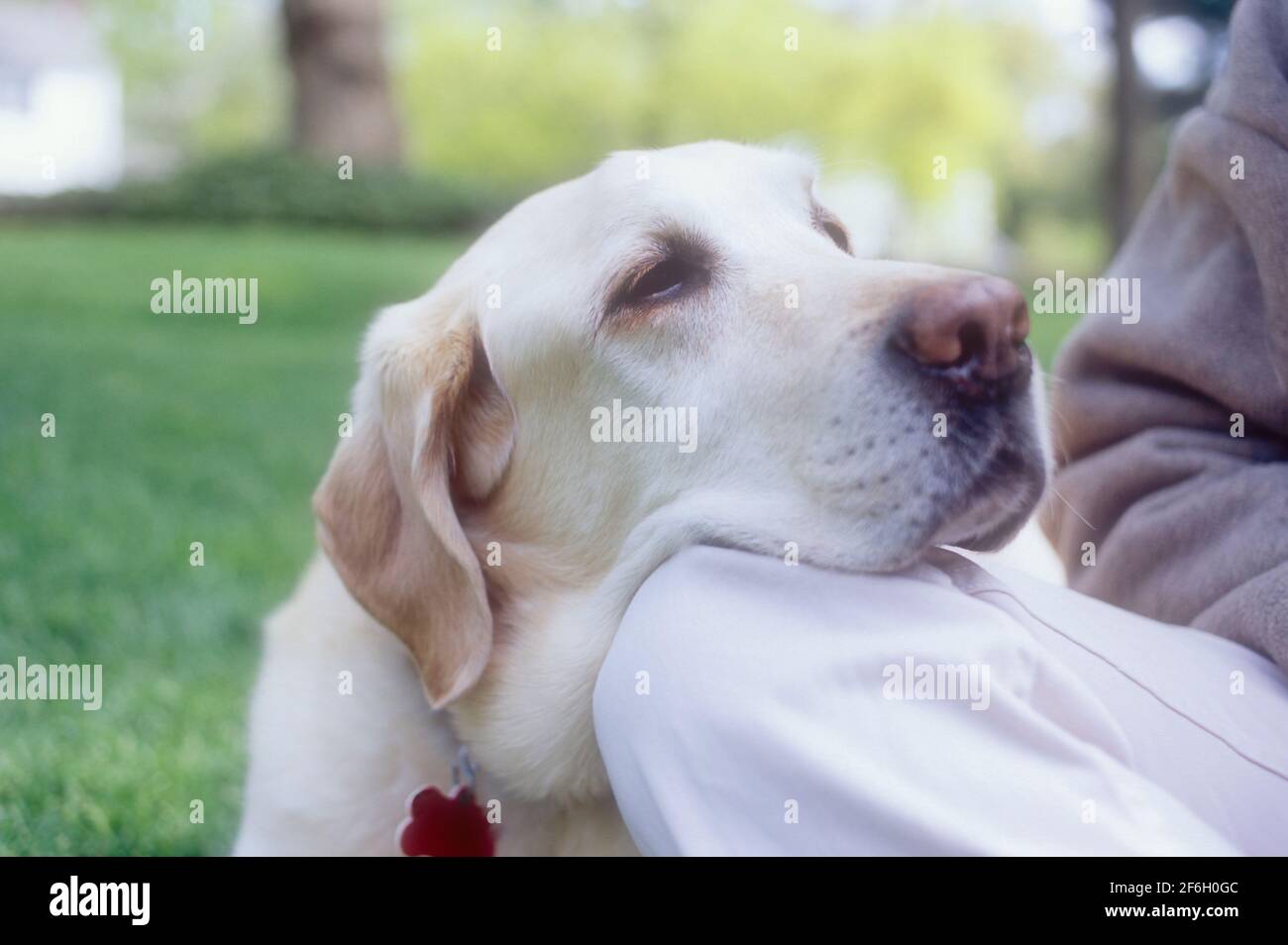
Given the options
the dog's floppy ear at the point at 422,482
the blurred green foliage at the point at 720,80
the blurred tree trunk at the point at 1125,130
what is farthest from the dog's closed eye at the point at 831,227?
the blurred green foliage at the point at 720,80

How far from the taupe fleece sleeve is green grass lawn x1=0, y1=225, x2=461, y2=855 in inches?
81.0

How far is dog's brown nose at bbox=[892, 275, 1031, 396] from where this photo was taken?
1.80 m

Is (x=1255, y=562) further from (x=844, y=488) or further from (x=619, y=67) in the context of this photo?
(x=619, y=67)

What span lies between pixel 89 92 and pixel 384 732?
5142 centimetres

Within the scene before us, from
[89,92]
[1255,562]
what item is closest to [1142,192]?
[1255,562]

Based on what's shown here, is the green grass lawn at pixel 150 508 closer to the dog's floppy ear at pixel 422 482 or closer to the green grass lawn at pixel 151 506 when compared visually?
Answer: the green grass lawn at pixel 151 506

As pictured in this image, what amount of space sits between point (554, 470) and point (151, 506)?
332 cm

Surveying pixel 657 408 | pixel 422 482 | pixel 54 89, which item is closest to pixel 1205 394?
pixel 657 408

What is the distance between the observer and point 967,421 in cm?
187

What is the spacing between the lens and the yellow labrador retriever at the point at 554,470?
2055 millimetres

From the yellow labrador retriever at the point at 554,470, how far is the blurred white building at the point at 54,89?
49.4m

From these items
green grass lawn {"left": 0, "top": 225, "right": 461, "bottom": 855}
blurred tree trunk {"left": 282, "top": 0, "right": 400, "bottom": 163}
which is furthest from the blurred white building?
green grass lawn {"left": 0, "top": 225, "right": 461, "bottom": 855}

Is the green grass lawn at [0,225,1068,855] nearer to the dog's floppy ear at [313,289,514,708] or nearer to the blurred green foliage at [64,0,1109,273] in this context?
the dog's floppy ear at [313,289,514,708]

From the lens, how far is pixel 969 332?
6.01 feet
